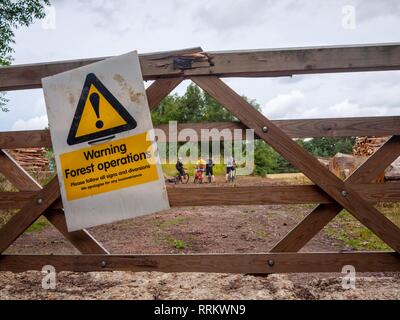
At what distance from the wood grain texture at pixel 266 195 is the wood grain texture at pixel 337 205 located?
0.12 feet

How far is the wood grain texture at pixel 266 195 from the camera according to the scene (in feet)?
9.52

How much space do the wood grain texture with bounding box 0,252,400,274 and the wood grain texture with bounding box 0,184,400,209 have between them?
0.43m

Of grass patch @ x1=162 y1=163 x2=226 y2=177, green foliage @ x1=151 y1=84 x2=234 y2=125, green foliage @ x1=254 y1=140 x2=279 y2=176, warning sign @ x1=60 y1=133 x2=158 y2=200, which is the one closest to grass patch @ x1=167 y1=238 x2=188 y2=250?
warning sign @ x1=60 y1=133 x2=158 y2=200

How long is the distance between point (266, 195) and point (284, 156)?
0.35 metres

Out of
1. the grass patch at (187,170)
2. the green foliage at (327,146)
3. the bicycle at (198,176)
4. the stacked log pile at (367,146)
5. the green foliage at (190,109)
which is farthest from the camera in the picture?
the green foliage at (327,146)

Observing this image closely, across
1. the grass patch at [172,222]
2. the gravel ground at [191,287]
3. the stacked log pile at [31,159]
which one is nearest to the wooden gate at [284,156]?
the gravel ground at [191,287]

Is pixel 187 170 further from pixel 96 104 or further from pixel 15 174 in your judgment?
pixel 96 104

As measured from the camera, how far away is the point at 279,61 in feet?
9.27

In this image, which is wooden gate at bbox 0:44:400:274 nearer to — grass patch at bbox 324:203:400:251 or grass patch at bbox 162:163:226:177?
grass patch at bbox 324:203:400:251

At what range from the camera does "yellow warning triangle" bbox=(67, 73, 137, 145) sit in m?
2.94

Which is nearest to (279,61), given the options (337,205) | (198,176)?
(337,205)

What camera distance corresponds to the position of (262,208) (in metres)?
10.5

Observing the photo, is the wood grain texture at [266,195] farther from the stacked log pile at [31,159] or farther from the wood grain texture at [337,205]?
the stacked log pile at [31,159]

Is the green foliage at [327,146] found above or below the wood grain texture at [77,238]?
above
